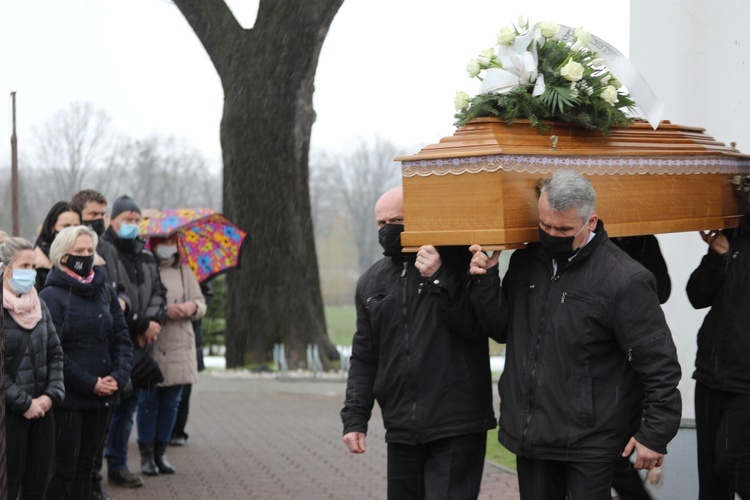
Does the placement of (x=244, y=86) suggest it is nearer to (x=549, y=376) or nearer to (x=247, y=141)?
(x=247, y=141)

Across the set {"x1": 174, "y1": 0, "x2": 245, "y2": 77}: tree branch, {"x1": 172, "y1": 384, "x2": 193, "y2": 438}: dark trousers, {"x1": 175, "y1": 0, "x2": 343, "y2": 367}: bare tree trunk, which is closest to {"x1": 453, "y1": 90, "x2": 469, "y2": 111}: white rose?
{"x1": 172, "y1": 384, "x2": 193, "y2": 438}: dark trousers

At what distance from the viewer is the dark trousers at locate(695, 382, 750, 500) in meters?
5.70

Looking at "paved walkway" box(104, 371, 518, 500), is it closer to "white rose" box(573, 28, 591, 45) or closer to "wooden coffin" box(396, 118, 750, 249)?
"wooden coffin" box(396, 118, 750, 249)

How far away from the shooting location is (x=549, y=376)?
15.8 feet

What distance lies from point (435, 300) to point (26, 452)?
2.67 m

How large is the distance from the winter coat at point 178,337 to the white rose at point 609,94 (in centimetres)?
504

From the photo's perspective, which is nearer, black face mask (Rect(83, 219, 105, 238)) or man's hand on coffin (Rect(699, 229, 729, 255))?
man's hand on coffin (Rect(699, 229, 729, 255))

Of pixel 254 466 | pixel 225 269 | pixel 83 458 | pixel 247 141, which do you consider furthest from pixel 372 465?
pixel 247 141

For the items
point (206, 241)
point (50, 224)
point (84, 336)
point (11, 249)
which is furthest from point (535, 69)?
point (206, 241)

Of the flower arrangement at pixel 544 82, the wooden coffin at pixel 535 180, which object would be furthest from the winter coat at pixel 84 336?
the flower arrangement at pixel 544 82

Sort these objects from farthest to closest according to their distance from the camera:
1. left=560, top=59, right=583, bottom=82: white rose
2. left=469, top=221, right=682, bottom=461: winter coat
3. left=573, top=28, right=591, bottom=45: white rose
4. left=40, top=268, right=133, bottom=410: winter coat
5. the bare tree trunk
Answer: the bare tree trunk
left=40, top=268, right=133, bottom=410: winter coat
left=573, top=28, right=591, bottom=45: white rose
left=560, top=59, right=583, bottom=82: white rose
left=469, top=221, right=682, bottom=461: winter coat

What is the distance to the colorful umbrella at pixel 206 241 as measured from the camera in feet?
33.9

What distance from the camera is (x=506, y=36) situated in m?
5.37

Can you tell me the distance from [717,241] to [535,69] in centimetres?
144
